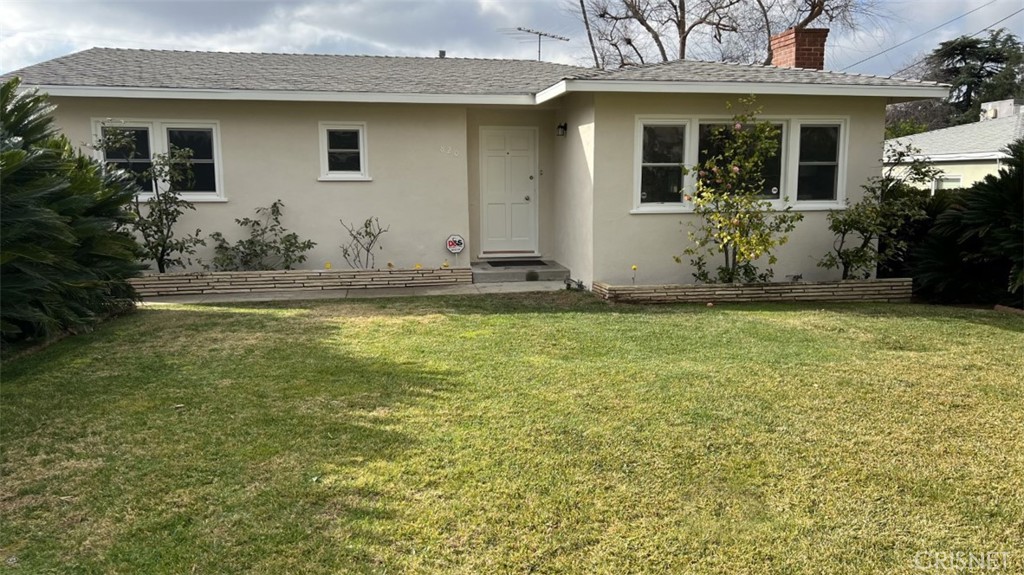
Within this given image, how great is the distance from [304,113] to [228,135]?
1.11 metres

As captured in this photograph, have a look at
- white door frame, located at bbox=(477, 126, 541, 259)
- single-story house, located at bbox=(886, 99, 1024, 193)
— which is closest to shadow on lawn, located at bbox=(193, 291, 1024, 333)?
white door frame, located at bbox=(477, 126, 541, 259)

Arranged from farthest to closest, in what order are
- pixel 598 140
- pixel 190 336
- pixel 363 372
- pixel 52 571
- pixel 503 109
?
pixel 503 109 < pixel 598 140 < pixel 190 336 < pixel 363 372 < pixel 52 571

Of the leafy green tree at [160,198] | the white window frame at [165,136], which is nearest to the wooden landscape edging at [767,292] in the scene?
the white window frame at [165,136]

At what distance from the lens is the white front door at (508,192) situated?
1181cm

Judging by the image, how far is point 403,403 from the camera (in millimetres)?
5082

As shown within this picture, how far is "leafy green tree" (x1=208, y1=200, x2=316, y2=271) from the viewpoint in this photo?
34.3ft

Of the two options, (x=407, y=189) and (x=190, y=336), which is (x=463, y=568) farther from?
(x=407, y=189)

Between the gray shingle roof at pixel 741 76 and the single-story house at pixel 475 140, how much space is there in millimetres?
39

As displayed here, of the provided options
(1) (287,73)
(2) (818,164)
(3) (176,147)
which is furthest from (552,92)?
(3) (176,147)

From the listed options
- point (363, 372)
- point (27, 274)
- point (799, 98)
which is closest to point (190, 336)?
point (27, 274)

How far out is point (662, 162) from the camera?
32.6ft

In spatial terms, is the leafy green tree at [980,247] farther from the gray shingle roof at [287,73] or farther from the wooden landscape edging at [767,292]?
the gray shingle roof at [287,73]

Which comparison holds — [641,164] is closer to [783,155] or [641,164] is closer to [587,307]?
[783,155]

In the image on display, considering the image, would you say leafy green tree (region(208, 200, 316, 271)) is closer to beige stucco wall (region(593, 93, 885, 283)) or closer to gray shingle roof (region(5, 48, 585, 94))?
gray shingle roof (region(5, 48, 585, 94))
